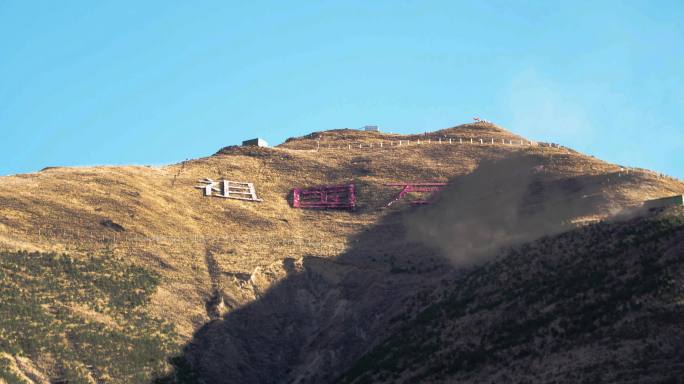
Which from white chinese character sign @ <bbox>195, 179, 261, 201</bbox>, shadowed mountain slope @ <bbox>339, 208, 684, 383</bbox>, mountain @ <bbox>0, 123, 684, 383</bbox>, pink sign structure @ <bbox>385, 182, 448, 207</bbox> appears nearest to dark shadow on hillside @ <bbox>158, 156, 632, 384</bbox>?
mountain @ <bbox>0, 123, 684, 383</bbox>

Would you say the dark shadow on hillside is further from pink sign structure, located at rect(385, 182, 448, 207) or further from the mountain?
pink sign structure, located at rect(385, 182, 448, 207)

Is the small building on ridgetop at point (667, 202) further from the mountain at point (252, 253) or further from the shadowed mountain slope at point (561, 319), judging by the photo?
the shadowed mountain slope at point (561, 319)

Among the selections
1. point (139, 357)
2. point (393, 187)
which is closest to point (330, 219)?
point (393, 187)

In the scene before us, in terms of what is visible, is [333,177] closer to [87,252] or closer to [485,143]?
[485,143]

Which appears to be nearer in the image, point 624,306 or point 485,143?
point 624,306

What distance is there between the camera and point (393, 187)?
110625 mm

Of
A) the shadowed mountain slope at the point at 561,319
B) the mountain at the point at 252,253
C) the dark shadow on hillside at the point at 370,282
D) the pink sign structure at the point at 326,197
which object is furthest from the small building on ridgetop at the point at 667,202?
the pink sign structure at the point at 326,197

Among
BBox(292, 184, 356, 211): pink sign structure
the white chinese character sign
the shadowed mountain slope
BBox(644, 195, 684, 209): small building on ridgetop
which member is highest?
the white chinese character sign

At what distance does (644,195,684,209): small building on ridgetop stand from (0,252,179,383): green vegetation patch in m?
35.2

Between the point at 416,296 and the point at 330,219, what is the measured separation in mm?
21794

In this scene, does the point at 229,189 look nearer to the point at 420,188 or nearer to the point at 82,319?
the point at 420,188

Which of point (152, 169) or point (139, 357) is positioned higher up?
point (152, 169)

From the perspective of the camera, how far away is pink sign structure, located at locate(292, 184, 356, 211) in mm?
108000

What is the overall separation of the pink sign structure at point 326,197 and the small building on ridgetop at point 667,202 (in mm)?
31246
